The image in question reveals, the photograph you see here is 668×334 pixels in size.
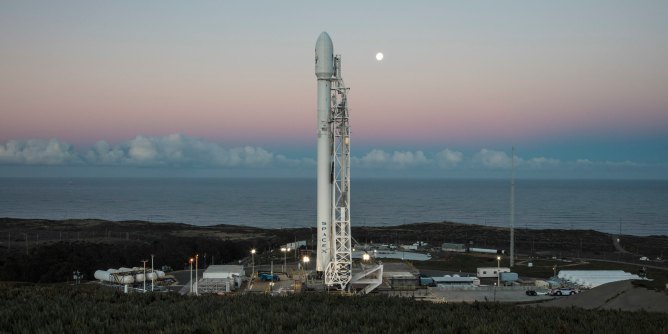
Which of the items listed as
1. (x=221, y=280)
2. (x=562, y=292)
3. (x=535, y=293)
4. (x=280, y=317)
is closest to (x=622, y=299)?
(x=535, y=293)

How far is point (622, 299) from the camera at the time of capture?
97.1ft

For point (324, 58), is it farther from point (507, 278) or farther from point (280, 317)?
point (280, 317)

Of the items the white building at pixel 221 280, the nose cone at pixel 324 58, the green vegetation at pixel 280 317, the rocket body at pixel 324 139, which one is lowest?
the white building at pixel 221 280

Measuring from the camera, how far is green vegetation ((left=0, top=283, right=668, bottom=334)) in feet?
41.3

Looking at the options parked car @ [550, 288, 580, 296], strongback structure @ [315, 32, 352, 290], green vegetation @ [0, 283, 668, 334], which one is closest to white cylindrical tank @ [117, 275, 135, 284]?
strongback structure @ [315, 32, 352, 290]

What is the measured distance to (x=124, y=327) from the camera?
12844mm

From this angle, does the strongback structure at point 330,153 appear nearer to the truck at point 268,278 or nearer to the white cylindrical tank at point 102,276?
the truck at point 268,278

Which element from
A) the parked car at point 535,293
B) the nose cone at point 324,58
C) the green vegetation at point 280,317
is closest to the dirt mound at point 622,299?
the parked car at point 535,293

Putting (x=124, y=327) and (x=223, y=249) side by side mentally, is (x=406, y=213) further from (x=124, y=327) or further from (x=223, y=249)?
(x=124, y=327)

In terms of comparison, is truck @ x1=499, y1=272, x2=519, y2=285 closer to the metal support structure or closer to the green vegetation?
the metal support structure

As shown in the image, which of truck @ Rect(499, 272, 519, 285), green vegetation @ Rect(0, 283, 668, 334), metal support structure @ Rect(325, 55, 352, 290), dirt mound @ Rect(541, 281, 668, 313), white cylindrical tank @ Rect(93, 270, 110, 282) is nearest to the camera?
green vegetation @ Rect(0, 283, 668, 334)

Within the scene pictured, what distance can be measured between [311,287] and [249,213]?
12506 cm

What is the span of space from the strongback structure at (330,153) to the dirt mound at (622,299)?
14.9m

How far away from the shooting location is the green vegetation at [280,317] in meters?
12.6
